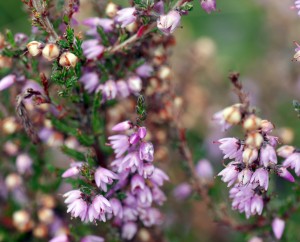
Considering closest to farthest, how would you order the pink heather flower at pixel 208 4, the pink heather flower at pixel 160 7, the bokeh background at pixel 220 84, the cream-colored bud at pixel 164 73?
the pink heather flower at pixel 208 4, the pink heather flower at pixel 160 7, the cream-colored bud at pixel 164 73, the bokeh background at pixel 220 84

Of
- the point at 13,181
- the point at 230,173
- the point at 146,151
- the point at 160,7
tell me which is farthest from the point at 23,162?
the point at 230,173

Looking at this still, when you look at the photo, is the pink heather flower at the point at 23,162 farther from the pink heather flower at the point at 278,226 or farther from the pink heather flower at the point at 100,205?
the pink heather flower at the point at 278,226

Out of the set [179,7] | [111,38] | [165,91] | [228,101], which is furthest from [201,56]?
[179,7]

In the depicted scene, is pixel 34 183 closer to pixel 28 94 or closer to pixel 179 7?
pixel 28 94

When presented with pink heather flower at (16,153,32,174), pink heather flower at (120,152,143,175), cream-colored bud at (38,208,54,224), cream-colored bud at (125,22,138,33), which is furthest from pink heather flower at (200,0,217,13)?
cream-colored bud at (38,208,54,224)

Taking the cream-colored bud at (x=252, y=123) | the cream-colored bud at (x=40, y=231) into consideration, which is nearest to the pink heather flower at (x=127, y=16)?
the cream-colored bud at (x=252, y=123)

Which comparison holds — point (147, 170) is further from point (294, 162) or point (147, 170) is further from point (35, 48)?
point (35, 48)
